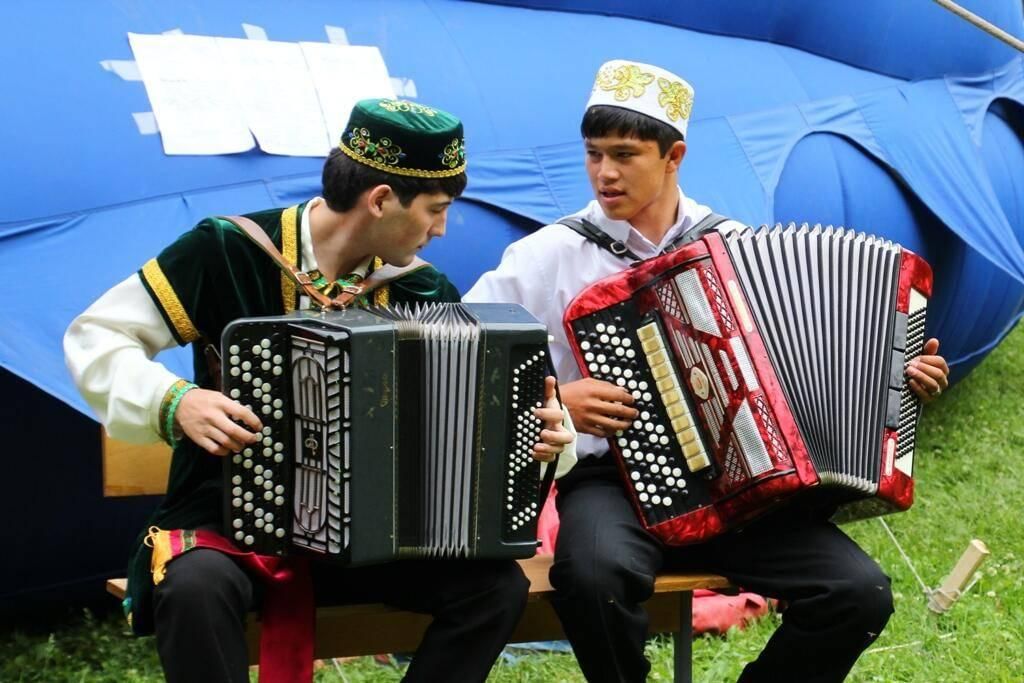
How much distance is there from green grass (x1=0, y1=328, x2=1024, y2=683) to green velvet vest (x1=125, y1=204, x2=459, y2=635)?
1249 millimetres

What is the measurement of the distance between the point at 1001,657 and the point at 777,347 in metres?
1.65

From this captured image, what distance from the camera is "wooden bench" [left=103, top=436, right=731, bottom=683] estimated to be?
10.9 ft

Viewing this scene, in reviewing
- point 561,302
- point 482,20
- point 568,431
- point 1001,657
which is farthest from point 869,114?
point 568,431

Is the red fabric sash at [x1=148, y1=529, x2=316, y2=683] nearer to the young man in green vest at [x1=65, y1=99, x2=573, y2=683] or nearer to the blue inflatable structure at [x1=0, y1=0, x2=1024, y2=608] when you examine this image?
the young man in green vest at [x1=65, y1=99, x2=573, y2=683]

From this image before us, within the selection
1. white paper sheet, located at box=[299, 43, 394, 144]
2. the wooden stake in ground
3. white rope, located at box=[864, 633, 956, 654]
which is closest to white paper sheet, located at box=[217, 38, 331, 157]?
white paper sheet, located at box=[299, 43, 394, 144]

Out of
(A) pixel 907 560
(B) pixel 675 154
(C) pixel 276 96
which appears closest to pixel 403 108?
(B) pixel 675 154

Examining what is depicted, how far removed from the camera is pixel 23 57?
4.53m

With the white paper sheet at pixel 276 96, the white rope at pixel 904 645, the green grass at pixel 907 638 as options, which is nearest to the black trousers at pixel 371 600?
the green grass at pixel 907 638

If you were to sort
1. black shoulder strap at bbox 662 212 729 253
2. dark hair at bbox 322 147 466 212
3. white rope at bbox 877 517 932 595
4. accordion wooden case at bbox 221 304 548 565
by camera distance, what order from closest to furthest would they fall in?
accordion wooden case at bbox 221 304 548 565 → dark hair at bbox 322 147 466 212 → black shoulder strap at bbox 662 212 729 253 → white rope at bbox 877 517 932 595

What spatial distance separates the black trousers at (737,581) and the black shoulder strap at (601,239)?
534mm

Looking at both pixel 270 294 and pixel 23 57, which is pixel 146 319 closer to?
pixel 270 294

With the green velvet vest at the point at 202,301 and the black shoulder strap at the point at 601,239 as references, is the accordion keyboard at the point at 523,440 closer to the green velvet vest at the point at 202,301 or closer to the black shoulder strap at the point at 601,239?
the green velvet vest at the point at 202,301

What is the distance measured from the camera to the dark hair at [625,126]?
3.72m

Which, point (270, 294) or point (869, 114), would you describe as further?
point (869, 114)
